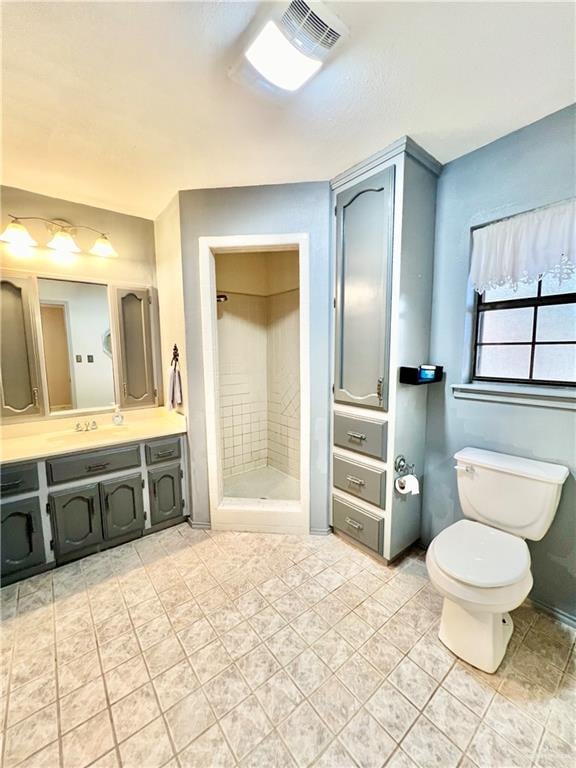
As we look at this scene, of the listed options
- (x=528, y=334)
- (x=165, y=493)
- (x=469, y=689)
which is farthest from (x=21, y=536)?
(x=528, y=334)

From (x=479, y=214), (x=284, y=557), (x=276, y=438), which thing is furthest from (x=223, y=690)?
(x=479, y=214)

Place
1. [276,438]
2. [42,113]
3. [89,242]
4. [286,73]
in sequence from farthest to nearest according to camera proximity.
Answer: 1. [276,438]
2. [89,242]
3. [42,113]
4. [286,73]

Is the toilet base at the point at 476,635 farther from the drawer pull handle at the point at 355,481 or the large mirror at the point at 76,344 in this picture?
the large mirror at the point at 76,344

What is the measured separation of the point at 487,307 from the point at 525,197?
0.56m

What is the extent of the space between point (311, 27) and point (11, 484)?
2.53m

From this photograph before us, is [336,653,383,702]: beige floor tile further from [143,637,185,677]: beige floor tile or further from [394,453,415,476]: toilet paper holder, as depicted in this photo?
[394,453,415,476]: toilet paper holder

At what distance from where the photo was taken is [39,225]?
216 cm

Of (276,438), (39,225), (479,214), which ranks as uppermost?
(39,225)

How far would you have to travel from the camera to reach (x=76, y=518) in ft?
6.47

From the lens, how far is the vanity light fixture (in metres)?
2.01

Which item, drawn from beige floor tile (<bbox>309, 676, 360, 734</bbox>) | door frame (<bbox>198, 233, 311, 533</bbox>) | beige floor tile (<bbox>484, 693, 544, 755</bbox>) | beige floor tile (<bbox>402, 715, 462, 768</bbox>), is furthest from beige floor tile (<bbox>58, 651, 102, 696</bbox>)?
beige floor tile (<bbox>484, 693, 544, 755</bbox>)

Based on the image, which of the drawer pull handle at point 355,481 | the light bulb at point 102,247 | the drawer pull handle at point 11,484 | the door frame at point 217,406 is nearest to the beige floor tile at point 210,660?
the door frame at point 217,406

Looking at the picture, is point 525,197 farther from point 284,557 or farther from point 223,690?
point 223,690

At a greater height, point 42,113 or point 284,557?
point 42,113
